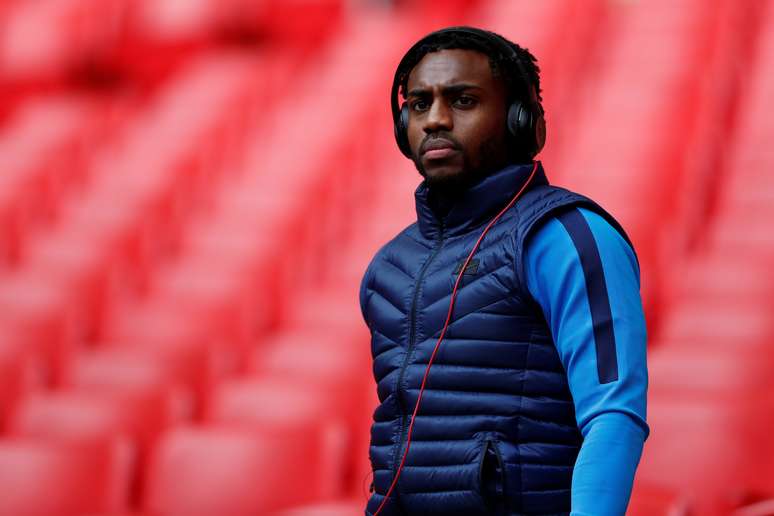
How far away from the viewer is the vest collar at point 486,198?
0.44 m

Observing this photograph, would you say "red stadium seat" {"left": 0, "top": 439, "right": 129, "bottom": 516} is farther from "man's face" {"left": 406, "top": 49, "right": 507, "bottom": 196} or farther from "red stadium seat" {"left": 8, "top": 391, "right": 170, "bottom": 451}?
"man's face" {"left": 406, "top": 49, "right": 507, "bottom": 196}

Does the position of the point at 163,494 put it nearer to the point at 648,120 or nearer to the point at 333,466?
the point at 333,466

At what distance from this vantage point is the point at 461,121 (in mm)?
442

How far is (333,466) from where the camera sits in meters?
1.01

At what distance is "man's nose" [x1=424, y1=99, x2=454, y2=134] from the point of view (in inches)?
17.3

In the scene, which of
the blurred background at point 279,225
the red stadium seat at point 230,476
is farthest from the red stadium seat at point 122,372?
the red stadium seat at point 230,476

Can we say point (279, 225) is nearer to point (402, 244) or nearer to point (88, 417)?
point (88, 417)

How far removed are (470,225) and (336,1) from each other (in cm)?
232

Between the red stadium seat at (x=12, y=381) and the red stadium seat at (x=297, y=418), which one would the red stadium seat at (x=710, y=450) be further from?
the red stadium seat at (x=12, y=381)

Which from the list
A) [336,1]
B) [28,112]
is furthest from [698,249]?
[28,112]

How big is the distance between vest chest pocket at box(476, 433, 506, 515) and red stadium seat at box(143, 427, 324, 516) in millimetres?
629

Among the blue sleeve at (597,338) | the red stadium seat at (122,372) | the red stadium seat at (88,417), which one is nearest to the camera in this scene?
the blue sleeve at (597,338)

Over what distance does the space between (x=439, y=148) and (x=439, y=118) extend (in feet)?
0.04

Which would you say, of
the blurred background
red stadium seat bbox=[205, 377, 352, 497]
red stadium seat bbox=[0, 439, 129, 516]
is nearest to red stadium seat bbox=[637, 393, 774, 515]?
the blurred background
